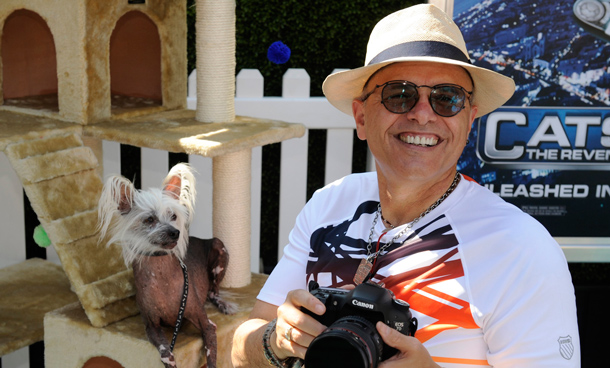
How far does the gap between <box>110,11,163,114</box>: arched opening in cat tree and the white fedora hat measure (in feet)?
4.18

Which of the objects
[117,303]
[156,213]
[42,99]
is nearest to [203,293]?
[117,303]

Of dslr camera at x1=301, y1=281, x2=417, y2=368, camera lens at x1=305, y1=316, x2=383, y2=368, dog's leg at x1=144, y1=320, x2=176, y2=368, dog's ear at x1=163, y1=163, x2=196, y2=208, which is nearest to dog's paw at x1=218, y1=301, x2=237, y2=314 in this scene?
dog's leg at x1=144, y1=320, x2=176, y2=368

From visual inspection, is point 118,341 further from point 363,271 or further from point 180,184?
point 363,271

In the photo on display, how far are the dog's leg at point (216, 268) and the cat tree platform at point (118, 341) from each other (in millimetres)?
41

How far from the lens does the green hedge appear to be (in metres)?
3.22

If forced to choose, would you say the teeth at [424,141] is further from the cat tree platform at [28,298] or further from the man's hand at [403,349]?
the cat tree platform at [28,298]

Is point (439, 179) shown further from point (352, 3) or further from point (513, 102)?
point (352, 3)

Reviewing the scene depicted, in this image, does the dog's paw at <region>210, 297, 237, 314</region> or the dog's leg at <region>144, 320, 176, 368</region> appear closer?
the dog's leg at <region>144, 320, 176, 368</region>

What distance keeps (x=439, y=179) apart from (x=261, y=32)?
2.16m

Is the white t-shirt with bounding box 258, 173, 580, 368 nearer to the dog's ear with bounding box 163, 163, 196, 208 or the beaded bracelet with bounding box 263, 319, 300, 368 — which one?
the beaded bracelet with bounding box 263, 319, 300, 368

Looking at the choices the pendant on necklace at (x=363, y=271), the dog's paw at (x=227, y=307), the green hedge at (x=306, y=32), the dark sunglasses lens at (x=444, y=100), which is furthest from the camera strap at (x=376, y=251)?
the green hedge at (x=306, y=32)

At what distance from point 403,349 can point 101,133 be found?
1.50 metres

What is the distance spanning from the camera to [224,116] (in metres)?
2.36

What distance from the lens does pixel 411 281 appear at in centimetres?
118
